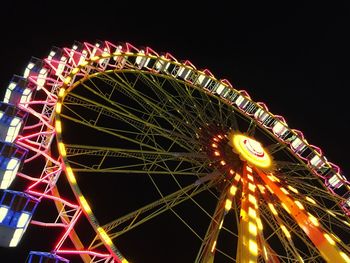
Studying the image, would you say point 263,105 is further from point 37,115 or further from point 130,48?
point 37,115

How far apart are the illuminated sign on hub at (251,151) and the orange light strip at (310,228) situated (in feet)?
1.83

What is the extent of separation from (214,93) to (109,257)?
37.7 ft

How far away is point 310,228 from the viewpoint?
1302 cm

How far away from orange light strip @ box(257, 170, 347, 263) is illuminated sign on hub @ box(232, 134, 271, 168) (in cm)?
56

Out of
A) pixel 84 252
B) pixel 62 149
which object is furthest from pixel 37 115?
pixel 84 252

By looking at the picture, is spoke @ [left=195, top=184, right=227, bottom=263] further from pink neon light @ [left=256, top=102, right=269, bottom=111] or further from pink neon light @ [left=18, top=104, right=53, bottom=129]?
pink neon light @ [left=256, top=102, right=269, bottom=111]

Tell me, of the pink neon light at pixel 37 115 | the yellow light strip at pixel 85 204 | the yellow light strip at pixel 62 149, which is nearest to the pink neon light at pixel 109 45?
the pink neon light at pixel 37 115

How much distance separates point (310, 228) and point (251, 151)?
355cm

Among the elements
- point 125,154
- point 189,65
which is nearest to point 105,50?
point 189,65

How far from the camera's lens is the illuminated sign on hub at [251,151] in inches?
595

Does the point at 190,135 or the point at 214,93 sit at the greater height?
the point at 214,93

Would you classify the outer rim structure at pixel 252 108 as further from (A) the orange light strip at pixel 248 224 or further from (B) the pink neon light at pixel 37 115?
(A) the orange light strip at pixel 248 224

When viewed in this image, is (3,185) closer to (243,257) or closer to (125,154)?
(125,154)

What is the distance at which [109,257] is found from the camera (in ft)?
32.2
